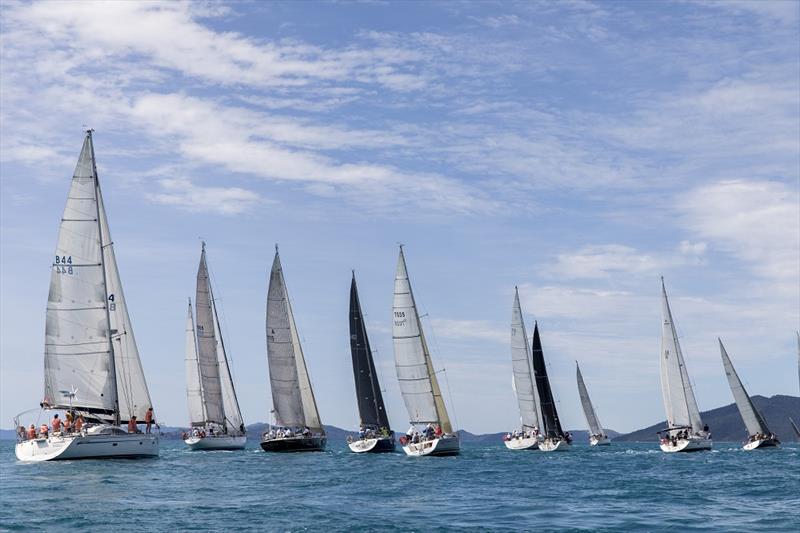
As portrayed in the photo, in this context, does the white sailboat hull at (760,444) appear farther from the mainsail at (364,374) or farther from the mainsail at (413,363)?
the mainsail at (364,374)

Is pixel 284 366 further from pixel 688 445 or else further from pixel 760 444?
pixel 760 444

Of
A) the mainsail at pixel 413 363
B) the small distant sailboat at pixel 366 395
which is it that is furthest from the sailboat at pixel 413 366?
the small distant sailboat at pixel 366 395

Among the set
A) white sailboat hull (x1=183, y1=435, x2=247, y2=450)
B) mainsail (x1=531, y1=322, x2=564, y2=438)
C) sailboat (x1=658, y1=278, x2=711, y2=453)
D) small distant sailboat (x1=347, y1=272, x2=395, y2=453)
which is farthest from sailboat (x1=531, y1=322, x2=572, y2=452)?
white sailboat hull (x1=183, y1=435, x2=247, y2=450)

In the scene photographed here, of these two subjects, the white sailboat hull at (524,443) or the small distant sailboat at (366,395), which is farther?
the white sailboat hull at (524,443)

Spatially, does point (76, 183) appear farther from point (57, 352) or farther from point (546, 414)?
point (546, 414)

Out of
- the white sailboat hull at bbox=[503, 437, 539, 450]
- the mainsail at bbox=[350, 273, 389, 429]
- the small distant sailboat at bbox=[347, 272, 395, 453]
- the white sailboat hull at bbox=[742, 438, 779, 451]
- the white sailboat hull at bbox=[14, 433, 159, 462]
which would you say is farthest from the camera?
the white sailboat hull at bbox=[742, 438, 779, 451]

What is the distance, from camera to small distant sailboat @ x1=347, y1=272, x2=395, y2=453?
71562 mm

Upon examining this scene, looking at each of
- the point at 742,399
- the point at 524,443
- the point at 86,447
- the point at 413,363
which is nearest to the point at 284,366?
the point at 413,363

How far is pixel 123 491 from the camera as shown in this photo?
34.6 meters

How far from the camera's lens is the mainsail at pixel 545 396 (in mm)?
87000

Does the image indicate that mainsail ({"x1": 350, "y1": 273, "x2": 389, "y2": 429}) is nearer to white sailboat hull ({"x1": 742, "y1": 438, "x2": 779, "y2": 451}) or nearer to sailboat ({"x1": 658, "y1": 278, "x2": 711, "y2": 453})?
sailboat ({"x1": 658, "y1": 278, "x2": 711, "y2": 453})

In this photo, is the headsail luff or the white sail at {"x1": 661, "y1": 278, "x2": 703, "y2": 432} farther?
the headsail luff

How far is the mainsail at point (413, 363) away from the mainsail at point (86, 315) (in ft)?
71.3

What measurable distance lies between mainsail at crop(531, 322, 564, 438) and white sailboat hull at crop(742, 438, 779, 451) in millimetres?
21413
